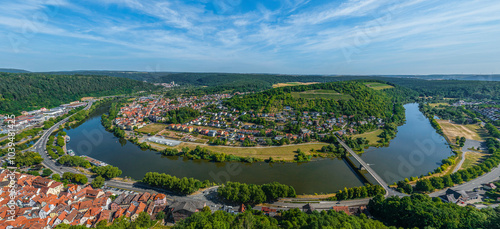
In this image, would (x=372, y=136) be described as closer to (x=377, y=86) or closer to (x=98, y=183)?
(x=98, y=183)

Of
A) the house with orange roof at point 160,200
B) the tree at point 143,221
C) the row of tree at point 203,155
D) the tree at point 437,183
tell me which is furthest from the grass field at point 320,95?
the tree at point 143,221

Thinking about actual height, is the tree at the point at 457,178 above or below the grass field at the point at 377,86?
below

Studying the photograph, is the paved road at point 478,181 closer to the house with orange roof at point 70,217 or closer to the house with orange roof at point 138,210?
the house with orange roof at point 138,210

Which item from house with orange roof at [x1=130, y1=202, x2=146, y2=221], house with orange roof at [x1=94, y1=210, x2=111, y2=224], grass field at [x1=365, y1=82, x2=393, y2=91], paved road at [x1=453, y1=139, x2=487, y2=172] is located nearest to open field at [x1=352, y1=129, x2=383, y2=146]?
paved road at [x1=453, y1=139, x2=487, y2=172]

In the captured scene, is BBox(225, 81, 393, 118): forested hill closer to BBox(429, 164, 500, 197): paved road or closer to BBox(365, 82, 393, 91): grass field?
BBox(365, 82, 393, 91): grass field

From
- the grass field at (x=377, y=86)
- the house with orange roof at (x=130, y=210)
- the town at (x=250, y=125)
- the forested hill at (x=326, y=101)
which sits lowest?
the house with orange roof at (x=130, y=210)
